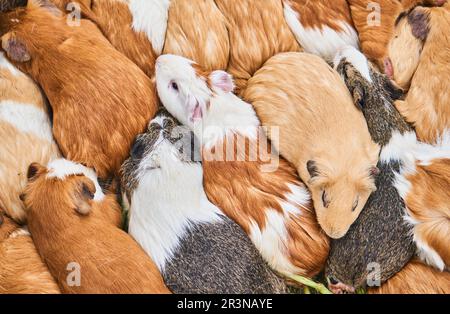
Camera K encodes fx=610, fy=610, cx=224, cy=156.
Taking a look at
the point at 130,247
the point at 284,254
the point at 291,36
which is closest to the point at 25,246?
the point at 130,247

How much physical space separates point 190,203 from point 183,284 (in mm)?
429

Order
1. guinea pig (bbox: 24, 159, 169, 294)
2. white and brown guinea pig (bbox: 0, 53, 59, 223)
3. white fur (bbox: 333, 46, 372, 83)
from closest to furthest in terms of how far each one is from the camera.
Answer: guinea pig (bbox: 24, 159, 169, 294), white and brown guinea pig (bbox: 0, 53, 59, 223), white fur (bbox: 333, 46, 372, 83)

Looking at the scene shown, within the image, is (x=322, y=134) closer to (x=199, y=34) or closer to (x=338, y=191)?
(x=338, y=191)

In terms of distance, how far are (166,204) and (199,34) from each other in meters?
1.05

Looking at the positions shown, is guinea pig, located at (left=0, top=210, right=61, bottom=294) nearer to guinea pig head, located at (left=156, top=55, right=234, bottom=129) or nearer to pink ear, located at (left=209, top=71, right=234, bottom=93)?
guinea pig head, located at (left=156, top=55, right=234, bottom=129)

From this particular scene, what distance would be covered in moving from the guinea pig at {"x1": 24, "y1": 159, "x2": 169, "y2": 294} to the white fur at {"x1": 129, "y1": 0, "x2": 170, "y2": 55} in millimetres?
903

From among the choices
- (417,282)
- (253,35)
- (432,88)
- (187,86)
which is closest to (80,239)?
(187,86)

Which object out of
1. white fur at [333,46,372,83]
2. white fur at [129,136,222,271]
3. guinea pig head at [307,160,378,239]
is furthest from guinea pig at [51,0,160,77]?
guinea pig head at [307,160,378,239]

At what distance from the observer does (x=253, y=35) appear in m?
3.66

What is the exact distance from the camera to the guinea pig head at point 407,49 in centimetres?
362

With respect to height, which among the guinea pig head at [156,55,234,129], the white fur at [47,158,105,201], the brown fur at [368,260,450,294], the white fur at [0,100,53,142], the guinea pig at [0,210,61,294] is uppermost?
the guinea pig head at [156,55,234,129]

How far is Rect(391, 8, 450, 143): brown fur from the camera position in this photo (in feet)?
11.3

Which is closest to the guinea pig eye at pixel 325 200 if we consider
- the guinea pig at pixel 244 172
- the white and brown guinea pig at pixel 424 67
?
the guinea pig at pixel 244 172

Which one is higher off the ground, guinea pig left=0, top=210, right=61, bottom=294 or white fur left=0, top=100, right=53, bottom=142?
white fur left=0, top=100, right=53, bottom=142
